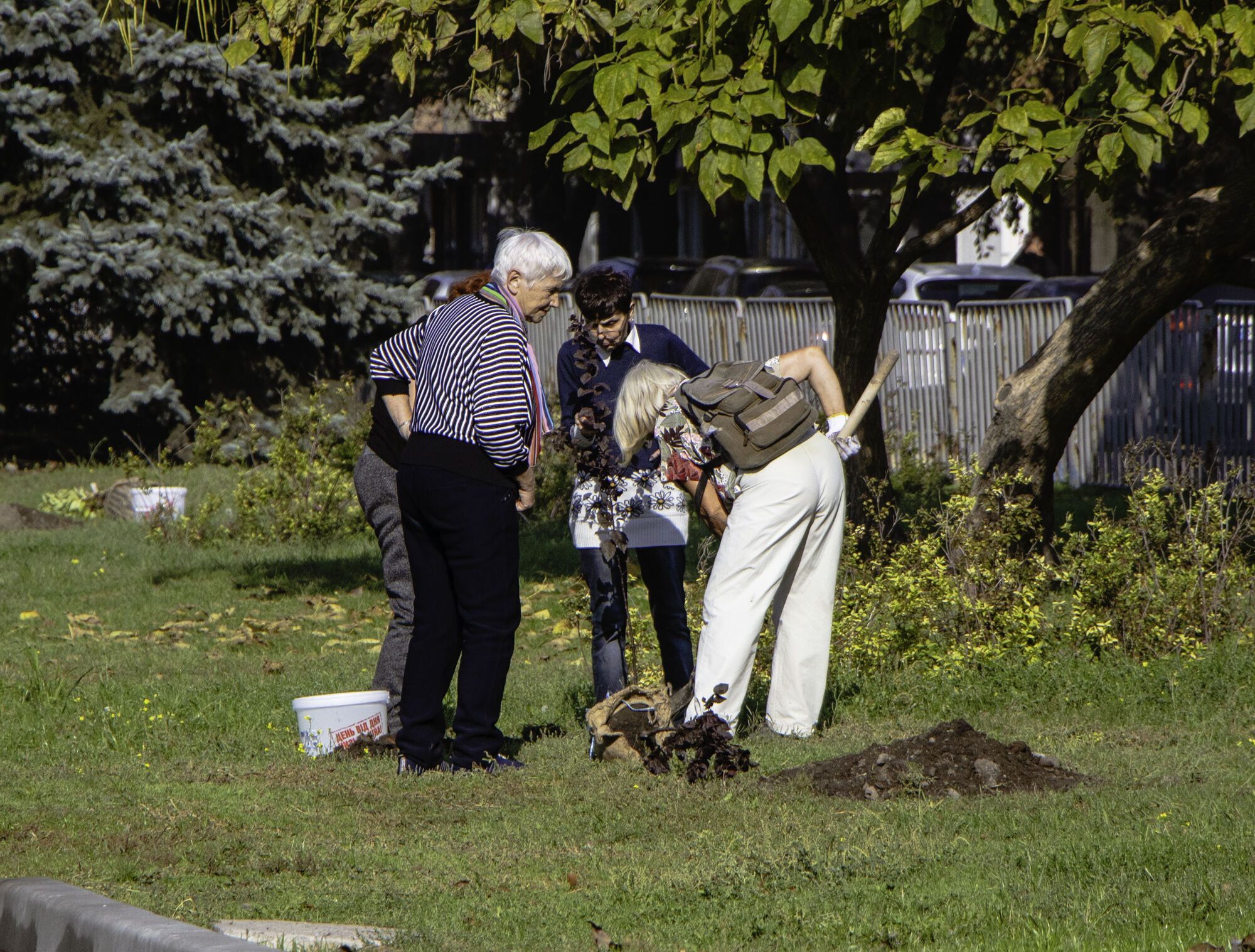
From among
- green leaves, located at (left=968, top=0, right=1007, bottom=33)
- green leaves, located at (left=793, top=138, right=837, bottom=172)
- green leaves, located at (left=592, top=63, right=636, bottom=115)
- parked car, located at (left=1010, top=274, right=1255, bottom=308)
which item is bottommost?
parked car, located at (left=1010, top=274, right=1255, bottom=308)

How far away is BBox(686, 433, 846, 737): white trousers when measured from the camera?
618 centimetres

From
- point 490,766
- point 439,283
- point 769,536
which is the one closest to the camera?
point 490,766

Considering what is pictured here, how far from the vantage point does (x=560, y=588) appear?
10898mm

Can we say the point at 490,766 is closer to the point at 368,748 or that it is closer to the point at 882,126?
the point at 368,748

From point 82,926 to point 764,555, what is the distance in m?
3.01

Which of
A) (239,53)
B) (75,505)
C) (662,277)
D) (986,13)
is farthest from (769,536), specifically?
(662,277)

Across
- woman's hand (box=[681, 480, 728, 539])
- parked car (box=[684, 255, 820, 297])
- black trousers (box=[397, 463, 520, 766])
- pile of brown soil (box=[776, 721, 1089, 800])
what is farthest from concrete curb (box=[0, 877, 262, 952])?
parked car (box=[684, 255, 820, 297])

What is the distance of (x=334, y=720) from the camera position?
6.55m

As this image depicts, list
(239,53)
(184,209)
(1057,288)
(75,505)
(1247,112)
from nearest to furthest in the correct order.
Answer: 1. (1247,112)
2. (239,53)
3. (75,505)
4. (184,209)
5. (1057,288)

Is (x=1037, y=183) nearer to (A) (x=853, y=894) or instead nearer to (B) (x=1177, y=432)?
(A) (x=853, y=894)

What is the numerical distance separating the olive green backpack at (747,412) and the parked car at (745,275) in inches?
737

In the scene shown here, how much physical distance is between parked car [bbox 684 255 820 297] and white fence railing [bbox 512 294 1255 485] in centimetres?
616

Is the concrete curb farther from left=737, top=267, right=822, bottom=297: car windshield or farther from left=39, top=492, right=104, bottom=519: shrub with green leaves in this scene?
left=737, top=267, right=822, bottom=297: car windshield

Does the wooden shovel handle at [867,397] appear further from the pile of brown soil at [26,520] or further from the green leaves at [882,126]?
the pile of brown soil at [26,520]
